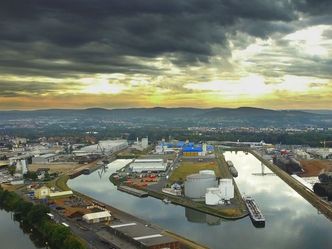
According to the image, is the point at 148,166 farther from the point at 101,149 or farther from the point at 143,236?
the point at 143,236

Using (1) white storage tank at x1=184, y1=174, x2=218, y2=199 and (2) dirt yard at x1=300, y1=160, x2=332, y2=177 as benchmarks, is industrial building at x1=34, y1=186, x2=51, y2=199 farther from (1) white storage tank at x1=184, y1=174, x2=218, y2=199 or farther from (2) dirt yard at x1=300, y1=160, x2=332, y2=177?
(2) dirt yard at x1=300, y1=160, x2=332, y2=177

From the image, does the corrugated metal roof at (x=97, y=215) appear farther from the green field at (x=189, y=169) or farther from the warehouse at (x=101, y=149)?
the warehouse at (x=101, y=149)

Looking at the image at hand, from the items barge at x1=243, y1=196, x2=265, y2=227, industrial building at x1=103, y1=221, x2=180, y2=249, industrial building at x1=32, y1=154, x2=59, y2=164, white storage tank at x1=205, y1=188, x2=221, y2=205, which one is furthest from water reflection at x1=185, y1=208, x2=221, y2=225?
industrial building at x1=32, y1=154, x2=59, y2=164

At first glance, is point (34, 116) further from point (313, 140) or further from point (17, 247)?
point (17, 247)

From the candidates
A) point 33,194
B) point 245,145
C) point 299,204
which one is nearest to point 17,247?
point 33,194

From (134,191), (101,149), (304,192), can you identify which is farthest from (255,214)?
(101,149)

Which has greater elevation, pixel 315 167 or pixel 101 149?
pixel 101 149
